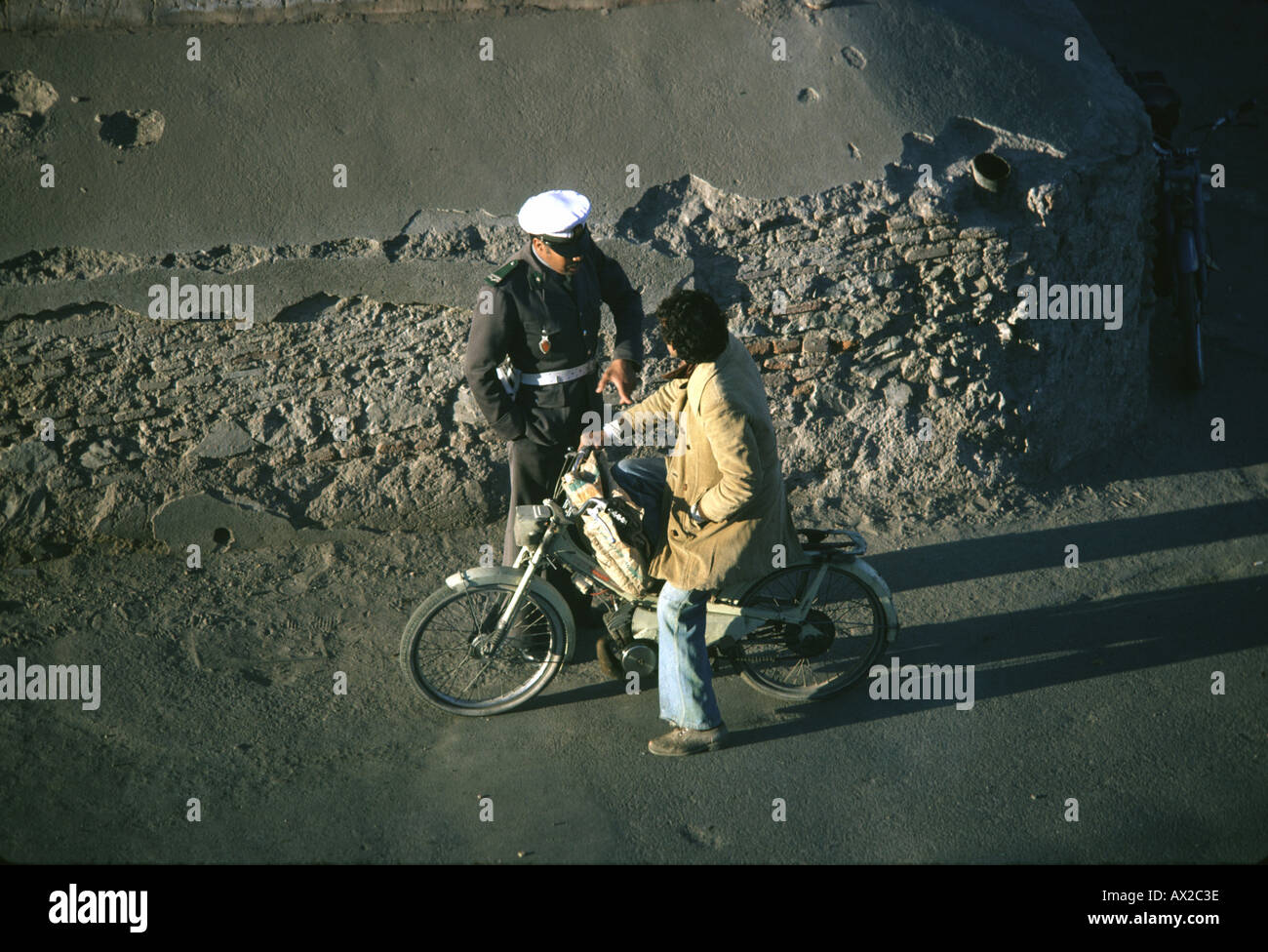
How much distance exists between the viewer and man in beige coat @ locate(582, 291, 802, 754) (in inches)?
153

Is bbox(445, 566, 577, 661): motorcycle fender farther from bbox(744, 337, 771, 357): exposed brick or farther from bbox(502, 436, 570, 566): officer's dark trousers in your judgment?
bbox(744, 337, 771, 357): exposed brick

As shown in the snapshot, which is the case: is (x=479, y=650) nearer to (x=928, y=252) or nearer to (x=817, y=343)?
(x=817, y=343)

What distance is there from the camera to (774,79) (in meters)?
6.13

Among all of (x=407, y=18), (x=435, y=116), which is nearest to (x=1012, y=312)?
(x=435, y=116)

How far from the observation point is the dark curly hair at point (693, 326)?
3.84 metres

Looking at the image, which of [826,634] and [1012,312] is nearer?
[826,634]

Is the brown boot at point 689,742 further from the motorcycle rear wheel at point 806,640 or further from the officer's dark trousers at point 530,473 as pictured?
the officer's dark trousers at point 530,473

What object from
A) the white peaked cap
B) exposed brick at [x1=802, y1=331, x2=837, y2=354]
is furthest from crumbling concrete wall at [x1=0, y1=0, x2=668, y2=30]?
exposed brick at [x1=802, y1=331, x2=837, y2=354]

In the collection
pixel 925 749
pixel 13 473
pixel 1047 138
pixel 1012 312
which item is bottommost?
pixel 925 749

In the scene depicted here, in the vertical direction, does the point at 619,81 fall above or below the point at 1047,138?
above

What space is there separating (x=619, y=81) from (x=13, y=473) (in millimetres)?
4169

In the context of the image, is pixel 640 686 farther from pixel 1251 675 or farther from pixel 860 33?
pixel 860 33

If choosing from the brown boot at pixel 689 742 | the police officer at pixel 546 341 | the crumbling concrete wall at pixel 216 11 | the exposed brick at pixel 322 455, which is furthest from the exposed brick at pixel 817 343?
the exposed brick at pixel 322 455

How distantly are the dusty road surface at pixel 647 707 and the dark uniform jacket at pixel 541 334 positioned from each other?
1126mm
